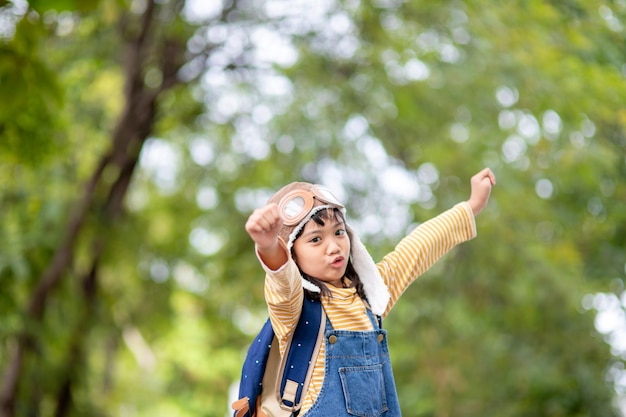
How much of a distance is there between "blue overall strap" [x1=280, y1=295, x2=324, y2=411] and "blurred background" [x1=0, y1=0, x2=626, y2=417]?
3.17 meters

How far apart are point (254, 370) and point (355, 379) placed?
225mm

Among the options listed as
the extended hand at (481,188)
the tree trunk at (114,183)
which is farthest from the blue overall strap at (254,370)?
the tree trunk at (114,183)

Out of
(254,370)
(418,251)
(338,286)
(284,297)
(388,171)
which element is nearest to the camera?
(284,297)

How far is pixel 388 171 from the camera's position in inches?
278

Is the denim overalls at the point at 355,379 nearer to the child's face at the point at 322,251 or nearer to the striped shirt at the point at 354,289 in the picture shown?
the striped shirt at the point at 354,289

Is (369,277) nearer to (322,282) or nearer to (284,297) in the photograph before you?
(322,282)

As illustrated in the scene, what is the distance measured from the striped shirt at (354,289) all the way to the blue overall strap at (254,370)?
46mm

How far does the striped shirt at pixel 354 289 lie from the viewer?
1898mm

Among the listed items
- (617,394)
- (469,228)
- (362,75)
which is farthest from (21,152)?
(617,394)

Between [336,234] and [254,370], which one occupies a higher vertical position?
[336,234]

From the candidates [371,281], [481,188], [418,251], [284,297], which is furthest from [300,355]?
[481,188]

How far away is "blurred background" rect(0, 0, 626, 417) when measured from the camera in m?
5.79

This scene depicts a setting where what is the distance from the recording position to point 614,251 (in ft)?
20.7

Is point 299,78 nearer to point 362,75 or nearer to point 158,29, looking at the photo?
point 362,75
